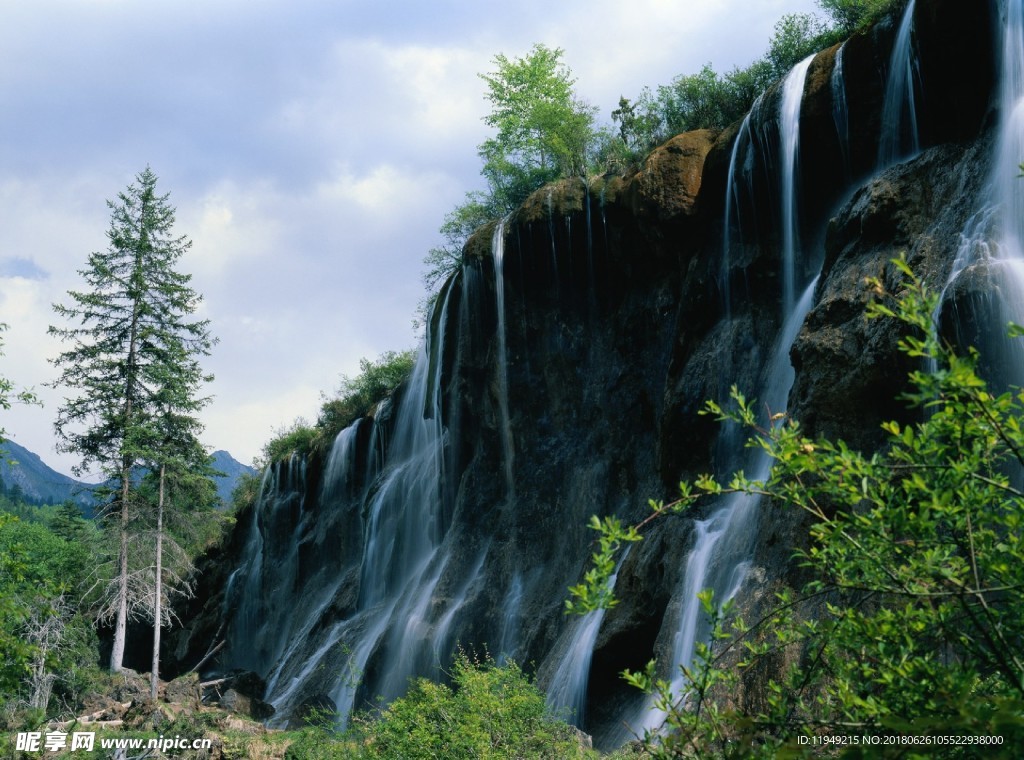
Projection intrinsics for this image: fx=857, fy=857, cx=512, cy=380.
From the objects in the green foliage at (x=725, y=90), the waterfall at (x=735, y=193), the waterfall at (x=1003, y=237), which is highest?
the green foliage at (x=725, y=90)

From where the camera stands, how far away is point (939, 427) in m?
3.16

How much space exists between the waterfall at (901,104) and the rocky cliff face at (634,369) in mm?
139

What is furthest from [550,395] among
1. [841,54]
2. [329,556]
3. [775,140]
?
[329,556]

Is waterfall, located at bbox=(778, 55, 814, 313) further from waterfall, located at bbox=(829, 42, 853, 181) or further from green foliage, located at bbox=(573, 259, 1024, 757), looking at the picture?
green foliage, located at bbox=(573, 259, 1024, 757)

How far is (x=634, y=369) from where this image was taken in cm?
1962

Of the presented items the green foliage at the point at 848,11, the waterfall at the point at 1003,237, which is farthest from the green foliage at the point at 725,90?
the waterfall at the point at 1003,237

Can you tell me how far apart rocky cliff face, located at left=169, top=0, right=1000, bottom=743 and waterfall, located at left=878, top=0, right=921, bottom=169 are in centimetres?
14

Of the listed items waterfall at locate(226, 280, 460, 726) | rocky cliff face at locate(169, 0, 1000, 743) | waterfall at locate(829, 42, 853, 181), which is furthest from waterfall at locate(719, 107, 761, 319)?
waterfall at locate(226, 280, 460, 726)

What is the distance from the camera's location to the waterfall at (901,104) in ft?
43.5

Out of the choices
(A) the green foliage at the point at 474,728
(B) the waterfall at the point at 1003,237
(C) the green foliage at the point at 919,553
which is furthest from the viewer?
(B) the waterfall at the point at 1003,237

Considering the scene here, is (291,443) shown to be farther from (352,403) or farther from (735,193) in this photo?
(735,193)

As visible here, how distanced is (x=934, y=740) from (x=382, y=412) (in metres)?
29.3

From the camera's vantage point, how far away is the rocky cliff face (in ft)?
37.9

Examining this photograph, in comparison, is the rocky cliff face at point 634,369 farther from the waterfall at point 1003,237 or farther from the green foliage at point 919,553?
the green foliage at point 919,553
